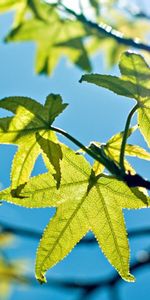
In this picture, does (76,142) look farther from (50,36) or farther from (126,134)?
(50,36)

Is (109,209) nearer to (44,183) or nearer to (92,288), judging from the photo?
(44,183)

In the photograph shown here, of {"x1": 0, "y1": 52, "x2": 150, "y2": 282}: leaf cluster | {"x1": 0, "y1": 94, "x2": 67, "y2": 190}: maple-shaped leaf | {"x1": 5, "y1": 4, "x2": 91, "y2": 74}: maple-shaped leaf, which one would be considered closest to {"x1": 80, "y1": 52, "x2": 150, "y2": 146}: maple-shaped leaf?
{"x1": 0, "y1": 52, "x2": 150, "y2": 282}: leaf cluster

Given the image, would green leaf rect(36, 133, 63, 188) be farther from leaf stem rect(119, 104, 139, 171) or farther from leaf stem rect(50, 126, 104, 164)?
leaf stem rect(119, 104, 139, 171)

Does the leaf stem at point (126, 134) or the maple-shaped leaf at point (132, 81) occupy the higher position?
the maple-shaped leaf at point (132, 81)

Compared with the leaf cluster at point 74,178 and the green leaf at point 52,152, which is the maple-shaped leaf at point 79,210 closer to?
the leaf cluster at point 74,178

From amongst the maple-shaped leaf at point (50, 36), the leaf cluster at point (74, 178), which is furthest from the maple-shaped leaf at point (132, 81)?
the maple-shaped leaf at point (50, 36)

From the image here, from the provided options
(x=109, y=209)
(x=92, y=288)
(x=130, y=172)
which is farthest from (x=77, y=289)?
(x=130, y=172)

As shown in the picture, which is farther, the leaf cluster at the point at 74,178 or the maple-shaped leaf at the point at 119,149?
the maple-shaped leaf at the point at 119,149
